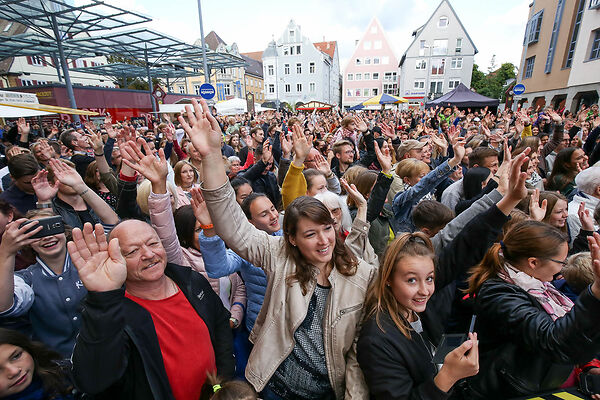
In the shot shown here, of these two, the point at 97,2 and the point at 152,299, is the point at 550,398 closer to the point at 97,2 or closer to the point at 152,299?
the point at 152,299

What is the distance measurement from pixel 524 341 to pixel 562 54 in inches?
1125

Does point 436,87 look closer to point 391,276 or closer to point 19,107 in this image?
point 19,107

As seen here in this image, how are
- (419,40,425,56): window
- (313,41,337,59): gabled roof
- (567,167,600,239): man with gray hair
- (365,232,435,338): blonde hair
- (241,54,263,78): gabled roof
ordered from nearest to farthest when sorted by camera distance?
(365,232,435,338): blonde hair < (567,167,600,239): man with gray hair < (419,40,425,56): window < (241,54,263,78): gabled roof < (313,41,337,59): gabled roof

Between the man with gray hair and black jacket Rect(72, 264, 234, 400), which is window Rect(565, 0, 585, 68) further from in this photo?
black jacket Rect(72, 264, 234, 400)

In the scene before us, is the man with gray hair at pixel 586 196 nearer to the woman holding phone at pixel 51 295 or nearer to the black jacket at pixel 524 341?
the black jacket at pixel 524 341

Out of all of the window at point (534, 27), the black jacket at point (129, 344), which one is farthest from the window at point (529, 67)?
the black jacket at point (129, 344)

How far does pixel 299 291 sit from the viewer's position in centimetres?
167

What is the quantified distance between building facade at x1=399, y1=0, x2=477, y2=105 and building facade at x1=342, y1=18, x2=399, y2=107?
25.3ft

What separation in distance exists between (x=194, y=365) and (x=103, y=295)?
784mm

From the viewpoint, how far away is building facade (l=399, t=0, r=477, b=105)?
40062 millimetres

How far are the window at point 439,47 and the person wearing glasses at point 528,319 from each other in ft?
157

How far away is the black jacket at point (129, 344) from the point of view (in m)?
1.26

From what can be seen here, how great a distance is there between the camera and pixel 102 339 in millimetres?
1268

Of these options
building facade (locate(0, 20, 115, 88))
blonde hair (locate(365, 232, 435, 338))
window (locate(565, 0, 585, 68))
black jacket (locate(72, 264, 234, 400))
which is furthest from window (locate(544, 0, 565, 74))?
building facade (locate(0, 20, 115, 88))
